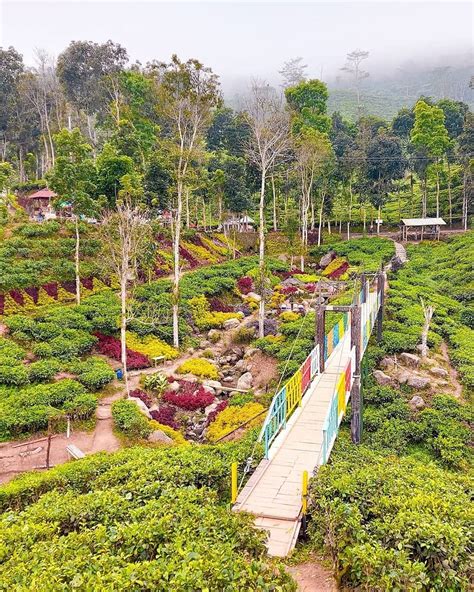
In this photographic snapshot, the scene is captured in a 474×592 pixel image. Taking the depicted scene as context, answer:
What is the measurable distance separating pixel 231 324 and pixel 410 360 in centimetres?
989

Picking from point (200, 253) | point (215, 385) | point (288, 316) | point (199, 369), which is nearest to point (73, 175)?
point (199, 369)

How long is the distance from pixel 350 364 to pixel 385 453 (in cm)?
273

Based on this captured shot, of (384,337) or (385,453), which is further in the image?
(384,337)

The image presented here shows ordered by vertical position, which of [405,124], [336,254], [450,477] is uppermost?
[405,124]

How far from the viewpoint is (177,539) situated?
19.7 feet

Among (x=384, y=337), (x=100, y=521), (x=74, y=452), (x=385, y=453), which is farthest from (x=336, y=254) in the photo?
(x=100, y=521)

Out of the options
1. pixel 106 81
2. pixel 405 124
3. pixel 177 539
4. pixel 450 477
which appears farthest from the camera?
pixel 405 124

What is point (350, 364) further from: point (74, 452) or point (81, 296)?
point (81, 296)

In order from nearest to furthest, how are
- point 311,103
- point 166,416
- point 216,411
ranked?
1. point 166,416
2. point 216,411
3. point 311,103

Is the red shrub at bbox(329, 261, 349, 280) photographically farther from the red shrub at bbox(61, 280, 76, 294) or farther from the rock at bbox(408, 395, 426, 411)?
the rock at bbox(408, 395, 426, 411)

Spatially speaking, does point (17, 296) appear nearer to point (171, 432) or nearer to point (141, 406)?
point (141, 406)

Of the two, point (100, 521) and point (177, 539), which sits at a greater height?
point (177, 539)

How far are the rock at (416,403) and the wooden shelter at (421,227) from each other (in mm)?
30266

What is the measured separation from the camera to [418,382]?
55.2 feet
